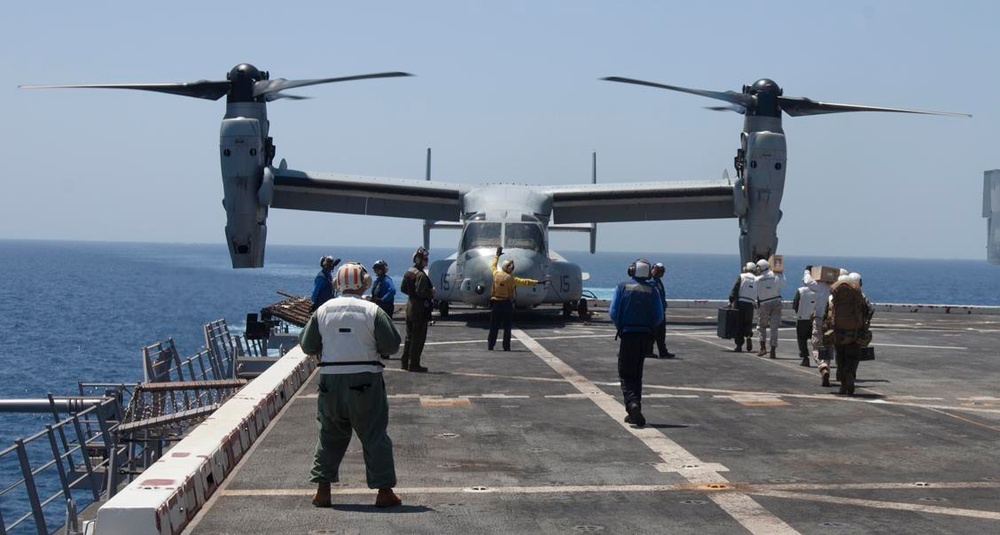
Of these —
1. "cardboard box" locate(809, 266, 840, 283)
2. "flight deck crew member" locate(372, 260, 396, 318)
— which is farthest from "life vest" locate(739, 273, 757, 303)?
"flight deck crew member" locate(372, 260, 396, 318)

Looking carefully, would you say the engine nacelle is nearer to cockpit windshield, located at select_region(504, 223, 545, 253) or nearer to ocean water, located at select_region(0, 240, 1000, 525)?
cockpit windshield, located at select_region(504, 223, 545, 253)

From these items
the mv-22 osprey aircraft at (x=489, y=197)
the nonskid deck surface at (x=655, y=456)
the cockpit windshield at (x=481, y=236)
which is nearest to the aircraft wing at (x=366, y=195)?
the mv-22 osprey aircraft at (x=489, y=197)

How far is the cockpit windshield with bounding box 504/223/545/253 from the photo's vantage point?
29.9 meters

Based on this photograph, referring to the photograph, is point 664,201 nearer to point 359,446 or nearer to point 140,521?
point 359,446

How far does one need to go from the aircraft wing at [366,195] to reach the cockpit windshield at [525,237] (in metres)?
4.66

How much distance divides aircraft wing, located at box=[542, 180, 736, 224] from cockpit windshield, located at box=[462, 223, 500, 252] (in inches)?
169

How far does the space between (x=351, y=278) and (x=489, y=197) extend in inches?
929

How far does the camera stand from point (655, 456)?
1147cm

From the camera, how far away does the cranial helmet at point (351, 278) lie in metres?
9.13

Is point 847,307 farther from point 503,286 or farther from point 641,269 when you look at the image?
point 503,286

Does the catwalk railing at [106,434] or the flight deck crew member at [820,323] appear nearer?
the catwalk railing at [106,434]

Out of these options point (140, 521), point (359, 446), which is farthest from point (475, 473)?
point (140, 521)

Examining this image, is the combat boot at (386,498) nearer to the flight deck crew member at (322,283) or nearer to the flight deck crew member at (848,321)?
the flight deck crew member at (848,321)

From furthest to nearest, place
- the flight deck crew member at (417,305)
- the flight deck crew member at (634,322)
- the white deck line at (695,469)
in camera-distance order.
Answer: the flight deck crew member at (417,305)
the flight deck crew member at (634,322)
the white deck line at (695,469)
